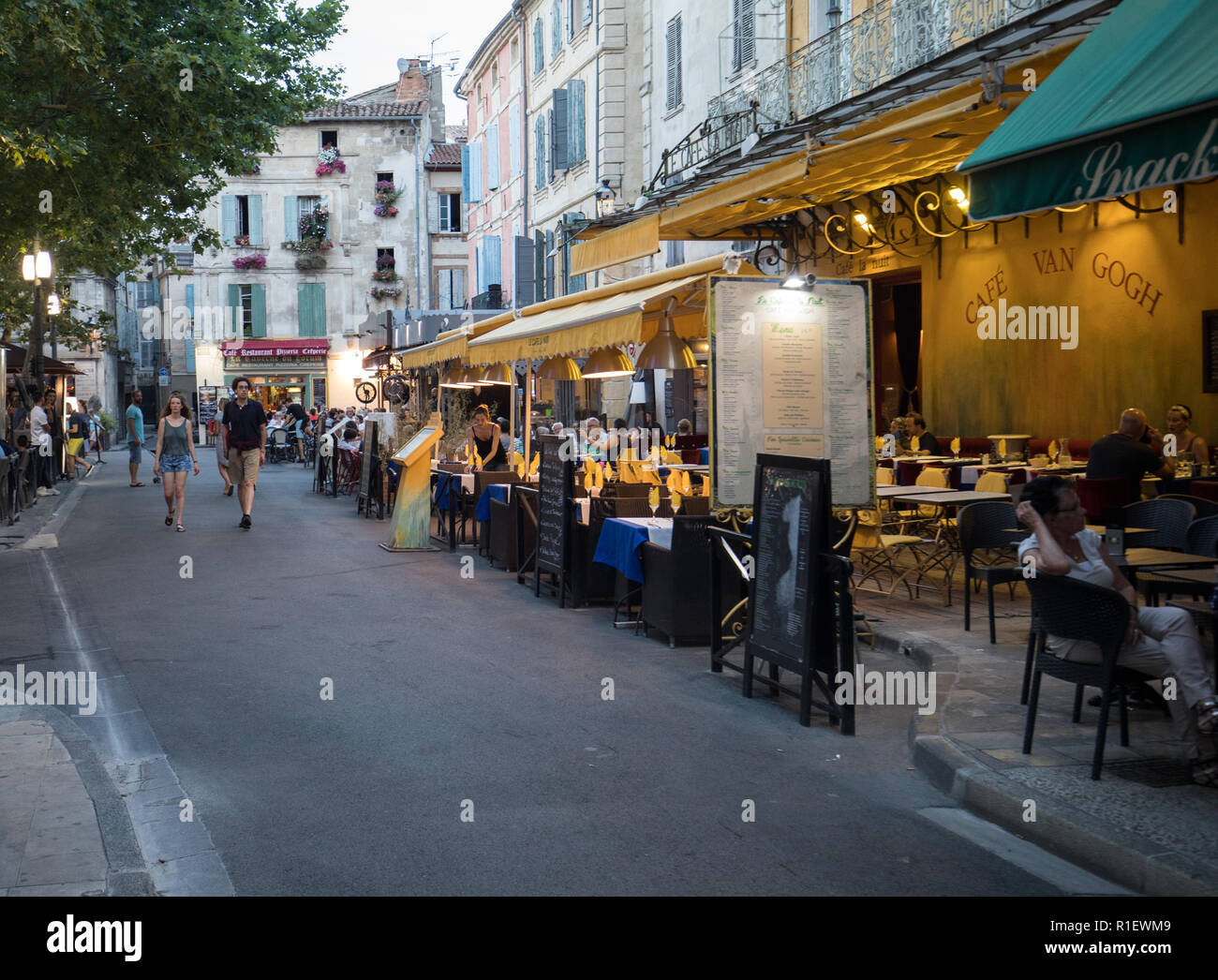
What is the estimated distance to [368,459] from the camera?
19578 mm

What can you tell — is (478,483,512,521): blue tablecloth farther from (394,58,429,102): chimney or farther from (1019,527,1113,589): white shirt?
(394,58,429,102): chimney

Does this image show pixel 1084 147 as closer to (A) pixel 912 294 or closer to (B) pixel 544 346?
(B) pixel 544 346

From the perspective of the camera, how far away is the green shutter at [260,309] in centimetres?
5466

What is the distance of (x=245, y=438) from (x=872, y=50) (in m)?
9.22

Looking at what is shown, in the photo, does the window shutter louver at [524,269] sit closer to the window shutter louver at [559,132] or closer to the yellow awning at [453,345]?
the window shutter louver at [559,132]

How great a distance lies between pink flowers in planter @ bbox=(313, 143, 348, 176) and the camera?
177ft

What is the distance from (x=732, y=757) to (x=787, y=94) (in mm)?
→ 12524

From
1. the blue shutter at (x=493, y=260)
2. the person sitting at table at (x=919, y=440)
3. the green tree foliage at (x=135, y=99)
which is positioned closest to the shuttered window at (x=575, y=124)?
the blue shutter at (x=493, y=260)

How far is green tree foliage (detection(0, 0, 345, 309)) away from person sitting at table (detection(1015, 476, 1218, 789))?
35.5ft

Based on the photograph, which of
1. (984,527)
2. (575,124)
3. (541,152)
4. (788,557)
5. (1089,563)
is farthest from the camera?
(541,152)

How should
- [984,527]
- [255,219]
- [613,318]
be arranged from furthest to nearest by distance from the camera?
[255,219] → [613,318] → [984,527]

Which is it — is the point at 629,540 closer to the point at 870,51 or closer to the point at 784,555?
the point at 784,555

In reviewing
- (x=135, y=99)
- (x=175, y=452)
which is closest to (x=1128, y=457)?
(x=175, y=452)
